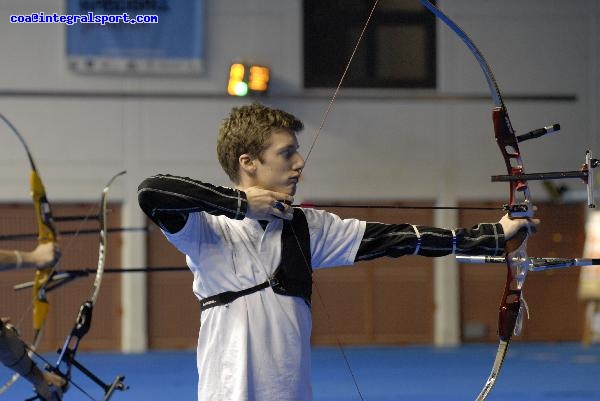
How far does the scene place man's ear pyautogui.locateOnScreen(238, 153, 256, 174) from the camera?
2.56m

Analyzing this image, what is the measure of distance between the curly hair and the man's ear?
1 cm

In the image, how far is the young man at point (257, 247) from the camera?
241 cm

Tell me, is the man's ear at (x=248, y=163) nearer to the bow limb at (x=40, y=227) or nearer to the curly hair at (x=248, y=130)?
the curly hair at (x=248, y=130)

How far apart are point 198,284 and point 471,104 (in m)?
9.27

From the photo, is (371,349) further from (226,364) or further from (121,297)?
(226,364)

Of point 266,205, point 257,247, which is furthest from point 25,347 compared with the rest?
point 266,205

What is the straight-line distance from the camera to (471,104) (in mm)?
11477

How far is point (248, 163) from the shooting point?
8.42 ft

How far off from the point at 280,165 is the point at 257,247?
20 cm

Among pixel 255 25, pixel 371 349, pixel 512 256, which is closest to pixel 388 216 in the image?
pixel 371 349

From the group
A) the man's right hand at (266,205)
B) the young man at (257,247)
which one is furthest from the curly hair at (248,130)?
the man's right hand at (266,205)

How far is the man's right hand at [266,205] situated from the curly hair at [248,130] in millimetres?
124

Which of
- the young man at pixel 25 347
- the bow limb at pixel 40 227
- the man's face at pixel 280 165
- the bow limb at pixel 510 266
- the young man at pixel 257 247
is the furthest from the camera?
the bow limb at pixel 40 227

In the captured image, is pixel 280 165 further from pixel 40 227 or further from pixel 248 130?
pixel 40 227
